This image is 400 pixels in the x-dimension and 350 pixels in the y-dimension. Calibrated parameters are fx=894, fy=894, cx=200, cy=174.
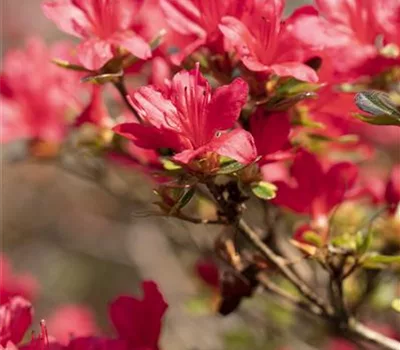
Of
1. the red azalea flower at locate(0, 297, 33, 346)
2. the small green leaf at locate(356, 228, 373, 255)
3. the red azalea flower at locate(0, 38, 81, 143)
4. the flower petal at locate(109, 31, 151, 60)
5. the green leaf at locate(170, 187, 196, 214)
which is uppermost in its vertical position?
the flower petal at locate(109, 31, 151, 60)

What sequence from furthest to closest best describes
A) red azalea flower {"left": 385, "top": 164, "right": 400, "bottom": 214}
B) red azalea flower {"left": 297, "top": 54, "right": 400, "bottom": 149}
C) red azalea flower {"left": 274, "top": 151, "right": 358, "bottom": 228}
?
red azalea flower {"left": 385, "top": 164, "right": 400, "bottom": 214}, red azalea flower {"left": 274, "top": 151, "right": 358, "bottom": 228}, red azalea flower {"left": 297, "top": 54, "right": 400, "bottom": 149}

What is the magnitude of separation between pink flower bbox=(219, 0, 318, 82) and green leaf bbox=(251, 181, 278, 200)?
16cm

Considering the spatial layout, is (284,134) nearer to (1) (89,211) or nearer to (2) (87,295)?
(1) (89,211)

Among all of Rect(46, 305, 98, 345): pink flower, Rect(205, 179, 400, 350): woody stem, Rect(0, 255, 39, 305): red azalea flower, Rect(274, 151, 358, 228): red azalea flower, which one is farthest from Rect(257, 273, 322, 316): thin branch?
Answer: Rect(46, 305, 98, 345): pink flower

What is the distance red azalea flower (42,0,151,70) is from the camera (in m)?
1.30

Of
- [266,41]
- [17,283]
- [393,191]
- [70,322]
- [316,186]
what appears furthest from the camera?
[70,322]

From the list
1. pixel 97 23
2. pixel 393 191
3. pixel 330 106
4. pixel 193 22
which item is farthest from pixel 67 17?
pixel 393 191

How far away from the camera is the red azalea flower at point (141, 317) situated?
1.36 m

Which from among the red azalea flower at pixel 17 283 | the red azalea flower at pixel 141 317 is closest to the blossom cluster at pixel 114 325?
the red azalea flower at pixel 141 317

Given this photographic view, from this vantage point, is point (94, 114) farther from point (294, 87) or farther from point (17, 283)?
point (17, 283)

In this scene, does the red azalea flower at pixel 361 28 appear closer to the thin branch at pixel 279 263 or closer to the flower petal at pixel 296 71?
the flower petal at pixel 296 71

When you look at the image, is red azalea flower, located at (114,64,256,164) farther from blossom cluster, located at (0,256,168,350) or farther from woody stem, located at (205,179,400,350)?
blossom cluster, located at (0,256,168,350)

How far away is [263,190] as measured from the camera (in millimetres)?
1293

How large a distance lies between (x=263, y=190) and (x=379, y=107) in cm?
21
